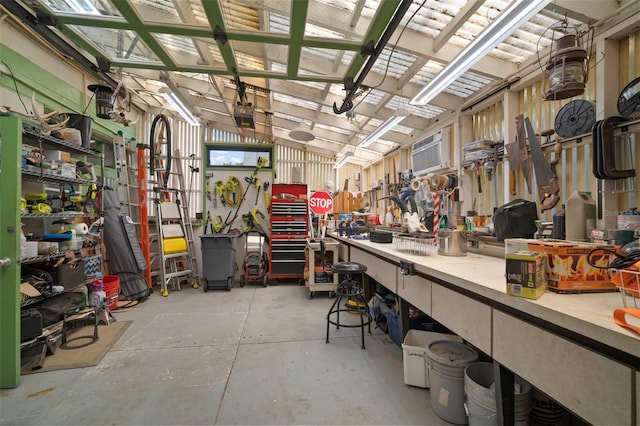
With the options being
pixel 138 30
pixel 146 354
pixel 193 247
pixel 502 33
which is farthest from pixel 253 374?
pixel 193 247

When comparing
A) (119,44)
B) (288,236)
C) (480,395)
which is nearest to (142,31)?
(119,44)

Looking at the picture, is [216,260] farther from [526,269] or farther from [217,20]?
[526,269]

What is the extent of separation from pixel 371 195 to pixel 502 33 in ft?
17.6

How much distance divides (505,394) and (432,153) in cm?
374

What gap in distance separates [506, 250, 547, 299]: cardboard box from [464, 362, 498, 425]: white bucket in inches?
27.0

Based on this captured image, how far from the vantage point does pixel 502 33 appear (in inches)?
76.6

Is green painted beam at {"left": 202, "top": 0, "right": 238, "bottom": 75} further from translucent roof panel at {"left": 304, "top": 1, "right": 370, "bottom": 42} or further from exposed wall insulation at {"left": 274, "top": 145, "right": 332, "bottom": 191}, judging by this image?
exposed wall insulation at {"left": 274, "top": 145, "right": 332, "bottom": 191}

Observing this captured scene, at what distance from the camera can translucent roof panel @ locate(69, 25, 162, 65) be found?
1.88m

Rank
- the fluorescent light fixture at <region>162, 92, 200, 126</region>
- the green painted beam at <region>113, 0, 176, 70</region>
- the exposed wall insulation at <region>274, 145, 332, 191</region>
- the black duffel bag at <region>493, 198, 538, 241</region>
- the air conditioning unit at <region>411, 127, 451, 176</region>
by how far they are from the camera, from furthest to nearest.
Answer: the exposed wall insulation at <region>274, 145, 332, 191</region>, the air conditioning unit at <region>411, 127, 451, 176</region>, the fluorescent light fixture at <region>162, 92, 200, 126</region>, the black duffel bag at <region>493, 198, 538, 241</region>, the green painted beam at <region>113, 0, 176, 70</region>

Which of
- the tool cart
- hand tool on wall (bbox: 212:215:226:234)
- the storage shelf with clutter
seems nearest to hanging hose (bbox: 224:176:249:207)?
the storage shelf with clutter

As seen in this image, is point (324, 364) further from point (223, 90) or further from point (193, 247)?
point (223, 90)

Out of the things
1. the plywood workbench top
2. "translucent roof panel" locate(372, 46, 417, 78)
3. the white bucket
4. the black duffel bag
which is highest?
"translucent roof panel" locate(372, 46, 417, 78)

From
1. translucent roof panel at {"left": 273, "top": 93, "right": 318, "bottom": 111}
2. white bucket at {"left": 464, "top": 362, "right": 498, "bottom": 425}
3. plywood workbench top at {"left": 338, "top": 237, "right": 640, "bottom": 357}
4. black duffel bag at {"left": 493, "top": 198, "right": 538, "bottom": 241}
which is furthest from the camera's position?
translucent roof panel at {"left": 273, "top": 93, "right": 318, "bottom": 111}

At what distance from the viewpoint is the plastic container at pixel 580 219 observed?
1.60m
